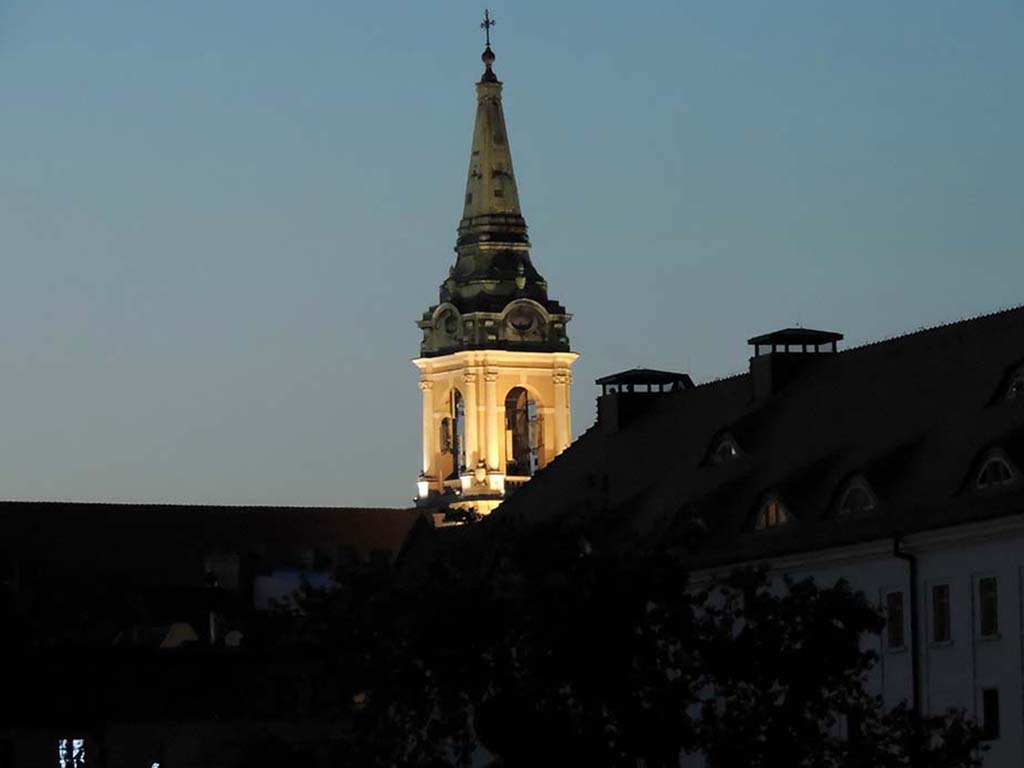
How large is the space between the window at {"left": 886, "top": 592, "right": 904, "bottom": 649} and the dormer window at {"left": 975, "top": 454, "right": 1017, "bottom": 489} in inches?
160

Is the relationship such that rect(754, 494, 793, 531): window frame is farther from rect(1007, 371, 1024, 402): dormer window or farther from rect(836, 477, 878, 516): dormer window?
rect(1007, 371, 1024, 402): dormer window

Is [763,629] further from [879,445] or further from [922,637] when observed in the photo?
[879,445]

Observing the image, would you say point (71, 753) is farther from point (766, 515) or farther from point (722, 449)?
point (766, 515)

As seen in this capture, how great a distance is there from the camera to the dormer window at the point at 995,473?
10100 cm

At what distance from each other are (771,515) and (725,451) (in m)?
8.66

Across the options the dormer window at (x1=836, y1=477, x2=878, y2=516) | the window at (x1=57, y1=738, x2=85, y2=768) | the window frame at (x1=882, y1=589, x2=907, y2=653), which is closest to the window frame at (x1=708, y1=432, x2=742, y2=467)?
the dormer window at (x1=836, y1=477, x2=878, y2=516)

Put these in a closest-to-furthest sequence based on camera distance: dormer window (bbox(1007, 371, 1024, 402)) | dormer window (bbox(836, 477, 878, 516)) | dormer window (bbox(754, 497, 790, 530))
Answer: dormer window (bbox(1007, 371, 1024, 402)) → dormer window (bbox(836, 477, 878, 516)) → dormer window (bbox(754, 497, 790, 530))

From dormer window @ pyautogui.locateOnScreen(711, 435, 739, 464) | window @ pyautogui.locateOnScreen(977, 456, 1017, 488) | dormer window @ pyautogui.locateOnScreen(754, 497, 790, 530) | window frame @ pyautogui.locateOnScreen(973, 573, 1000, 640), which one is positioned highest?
dormer window @ pyautogui.locateOnScreen(711, 435, 739, 464)

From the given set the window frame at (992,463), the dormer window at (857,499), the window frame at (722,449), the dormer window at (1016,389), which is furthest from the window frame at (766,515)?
the window frame at (992,463)

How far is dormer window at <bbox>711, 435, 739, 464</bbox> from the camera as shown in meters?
121

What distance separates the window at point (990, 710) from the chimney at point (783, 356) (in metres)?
23.9

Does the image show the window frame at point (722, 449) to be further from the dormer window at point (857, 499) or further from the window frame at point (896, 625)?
the window frame at point (896, 625)

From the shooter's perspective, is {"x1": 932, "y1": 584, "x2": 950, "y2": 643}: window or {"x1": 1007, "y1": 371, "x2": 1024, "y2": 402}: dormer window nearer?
{"x1": 932, "y1": 584, "x2": 950, "y2": 643}: window

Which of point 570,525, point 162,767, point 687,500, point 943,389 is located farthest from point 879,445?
point 162,767
